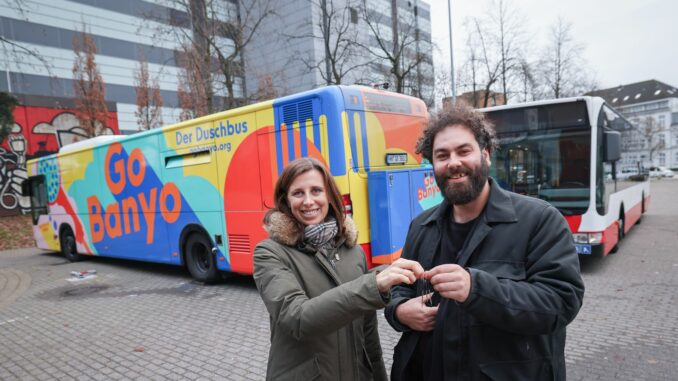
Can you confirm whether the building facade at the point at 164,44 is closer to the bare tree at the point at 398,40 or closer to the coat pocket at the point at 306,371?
the bare tree at the point at 398,40

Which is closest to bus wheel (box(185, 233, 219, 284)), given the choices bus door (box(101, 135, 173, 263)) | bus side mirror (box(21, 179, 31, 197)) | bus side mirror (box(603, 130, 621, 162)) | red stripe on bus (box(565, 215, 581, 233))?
bus door (box(101, 135, 173, 263))

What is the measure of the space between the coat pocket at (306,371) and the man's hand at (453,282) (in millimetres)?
696

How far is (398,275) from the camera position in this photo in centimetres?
140

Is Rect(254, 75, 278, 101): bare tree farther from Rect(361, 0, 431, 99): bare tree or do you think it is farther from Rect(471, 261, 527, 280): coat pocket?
Rect(471, 261, 527, 280): coat pocket

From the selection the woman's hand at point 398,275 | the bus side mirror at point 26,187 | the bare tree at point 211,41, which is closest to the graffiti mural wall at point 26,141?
the bare tree at point 211,41

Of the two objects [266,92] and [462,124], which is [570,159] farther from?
[266,92]

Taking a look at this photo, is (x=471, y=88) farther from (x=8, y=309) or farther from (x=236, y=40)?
(x=8, y=309)

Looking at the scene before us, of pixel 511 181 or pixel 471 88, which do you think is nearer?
pixel 511 181

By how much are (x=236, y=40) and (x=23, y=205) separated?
15.0 metres

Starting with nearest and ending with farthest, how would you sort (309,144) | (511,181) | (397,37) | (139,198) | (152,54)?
(309,144), (511,181), (139,198), (397,37), (152,54)

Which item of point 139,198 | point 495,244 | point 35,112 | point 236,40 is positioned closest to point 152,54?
point 35,112

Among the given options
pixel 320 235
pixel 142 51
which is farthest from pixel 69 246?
pixel 142 51

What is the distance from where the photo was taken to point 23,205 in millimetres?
21438

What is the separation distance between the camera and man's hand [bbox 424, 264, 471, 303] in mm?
1352
